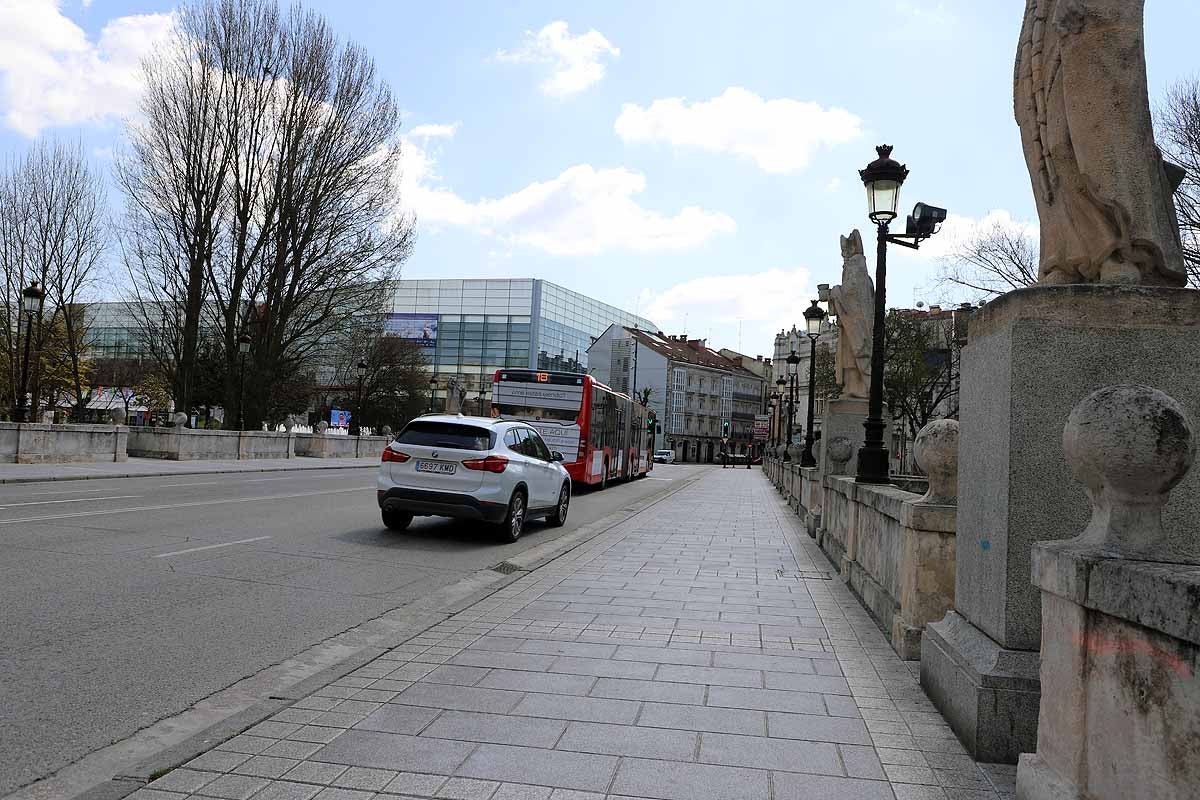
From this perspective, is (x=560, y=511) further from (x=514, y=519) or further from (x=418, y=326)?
(x=418, y=326)

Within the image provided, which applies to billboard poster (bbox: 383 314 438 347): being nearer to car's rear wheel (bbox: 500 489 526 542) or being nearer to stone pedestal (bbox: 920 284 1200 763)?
car's rear wheel (bbox: 500 489 526 542)

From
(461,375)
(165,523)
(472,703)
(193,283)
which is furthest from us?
(461,375)

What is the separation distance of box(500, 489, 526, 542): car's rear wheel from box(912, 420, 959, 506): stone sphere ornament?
7.90 m

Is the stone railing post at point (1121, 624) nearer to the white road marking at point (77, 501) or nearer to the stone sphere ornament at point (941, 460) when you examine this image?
the stone sphere ornament at point (941, 460)

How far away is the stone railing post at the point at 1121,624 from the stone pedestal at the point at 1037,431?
2.55 feet

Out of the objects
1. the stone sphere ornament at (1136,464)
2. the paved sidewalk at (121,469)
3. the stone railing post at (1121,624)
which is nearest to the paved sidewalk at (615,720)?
the stone railing post at (1121,624)

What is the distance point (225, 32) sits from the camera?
35906 mm

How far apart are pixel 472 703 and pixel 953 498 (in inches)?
127

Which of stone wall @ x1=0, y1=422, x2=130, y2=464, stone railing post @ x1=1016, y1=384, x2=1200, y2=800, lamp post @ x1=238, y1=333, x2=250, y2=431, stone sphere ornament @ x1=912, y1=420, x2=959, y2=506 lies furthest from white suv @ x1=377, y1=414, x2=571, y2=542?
lamp post @ x1=238, y1=333, x2=250, y2=431

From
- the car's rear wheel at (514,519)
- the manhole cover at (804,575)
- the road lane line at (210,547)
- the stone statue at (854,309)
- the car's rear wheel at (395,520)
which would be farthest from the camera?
the stone statue at (854,309)

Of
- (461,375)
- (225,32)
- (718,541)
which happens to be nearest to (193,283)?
(225,32)

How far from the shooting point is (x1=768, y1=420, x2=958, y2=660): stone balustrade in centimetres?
572

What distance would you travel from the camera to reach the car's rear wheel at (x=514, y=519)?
13.0m

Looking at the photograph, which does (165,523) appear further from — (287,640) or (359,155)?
(359,155)
